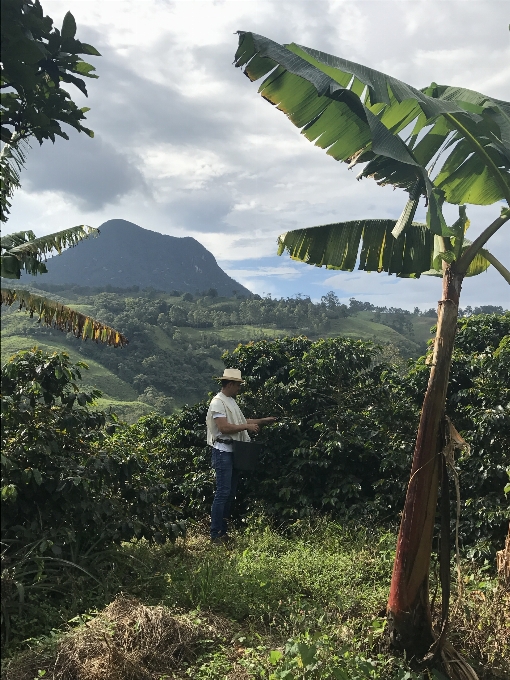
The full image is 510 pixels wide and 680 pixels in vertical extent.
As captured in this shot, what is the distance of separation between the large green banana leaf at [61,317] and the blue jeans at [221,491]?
2041mm

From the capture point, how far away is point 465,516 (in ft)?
18.5

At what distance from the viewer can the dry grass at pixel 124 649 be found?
308 cm

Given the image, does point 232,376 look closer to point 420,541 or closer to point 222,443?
point 222,443

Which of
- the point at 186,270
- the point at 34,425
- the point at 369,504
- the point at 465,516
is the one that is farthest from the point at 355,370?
the point at 186,270

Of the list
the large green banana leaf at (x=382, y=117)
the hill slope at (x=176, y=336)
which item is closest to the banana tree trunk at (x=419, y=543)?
the large green banana leaf at (x=382, y=117)

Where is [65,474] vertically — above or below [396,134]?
below

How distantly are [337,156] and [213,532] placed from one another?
3922mm

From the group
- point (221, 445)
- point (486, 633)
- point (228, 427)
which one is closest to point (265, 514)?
point (221, 445)

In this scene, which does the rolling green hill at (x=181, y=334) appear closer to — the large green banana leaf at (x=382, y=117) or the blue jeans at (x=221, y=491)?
the blue jeans at (x=221, y=491)

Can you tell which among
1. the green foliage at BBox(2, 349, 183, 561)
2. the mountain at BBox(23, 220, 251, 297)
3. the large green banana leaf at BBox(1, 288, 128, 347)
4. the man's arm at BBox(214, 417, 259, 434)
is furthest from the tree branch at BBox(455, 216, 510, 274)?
the mountain at BBox(23, 220, 251, 297)

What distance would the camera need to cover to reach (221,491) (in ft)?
19.3

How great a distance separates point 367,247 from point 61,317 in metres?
2.71

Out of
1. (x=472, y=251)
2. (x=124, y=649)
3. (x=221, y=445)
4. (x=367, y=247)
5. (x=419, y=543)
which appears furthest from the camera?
(x=221, y=445)

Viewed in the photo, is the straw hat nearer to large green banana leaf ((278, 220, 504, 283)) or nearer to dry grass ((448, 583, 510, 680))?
large green banana leaf ((278, 220, 504, 283))
